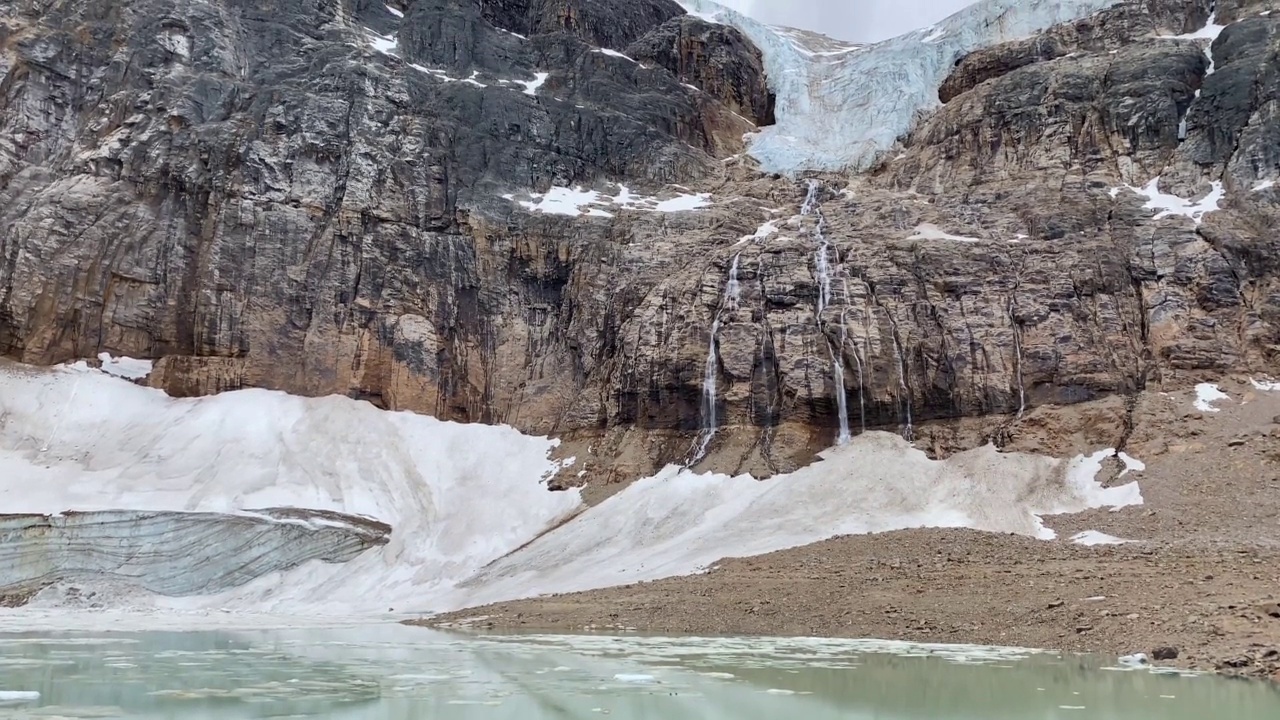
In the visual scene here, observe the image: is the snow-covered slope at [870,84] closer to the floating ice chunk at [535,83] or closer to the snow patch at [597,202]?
the snow patch at [597,202]

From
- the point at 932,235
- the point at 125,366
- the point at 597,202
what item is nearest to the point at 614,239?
the point at 597,202

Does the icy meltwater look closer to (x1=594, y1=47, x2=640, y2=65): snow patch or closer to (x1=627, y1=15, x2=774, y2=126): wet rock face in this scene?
(x1=594, y1=47, x2=640, y2=65): snow patch

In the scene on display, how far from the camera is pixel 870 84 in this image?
68.8m

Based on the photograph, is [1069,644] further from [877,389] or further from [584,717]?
[877,389]

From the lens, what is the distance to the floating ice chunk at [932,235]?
4364cm

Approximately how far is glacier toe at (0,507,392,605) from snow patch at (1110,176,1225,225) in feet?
132

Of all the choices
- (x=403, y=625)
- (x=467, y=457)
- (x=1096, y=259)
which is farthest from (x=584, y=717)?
(x=1096, y=259)

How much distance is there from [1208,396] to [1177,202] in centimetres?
1244

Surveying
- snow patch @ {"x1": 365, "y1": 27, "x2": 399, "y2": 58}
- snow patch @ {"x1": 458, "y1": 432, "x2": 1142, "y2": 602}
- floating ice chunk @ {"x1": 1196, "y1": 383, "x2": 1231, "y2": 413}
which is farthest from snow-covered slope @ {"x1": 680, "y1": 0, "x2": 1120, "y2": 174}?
snow patch @ {"x1": 458, "y1": 432, "x2": 1142, "y2": 602}

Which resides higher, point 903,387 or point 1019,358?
point 1019,358

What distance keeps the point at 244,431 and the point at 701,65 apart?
46.4m

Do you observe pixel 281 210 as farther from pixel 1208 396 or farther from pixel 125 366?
pixel 1208 396

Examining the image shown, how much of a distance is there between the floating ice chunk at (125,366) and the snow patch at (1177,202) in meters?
49.6

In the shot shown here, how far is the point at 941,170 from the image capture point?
52.0 metres
